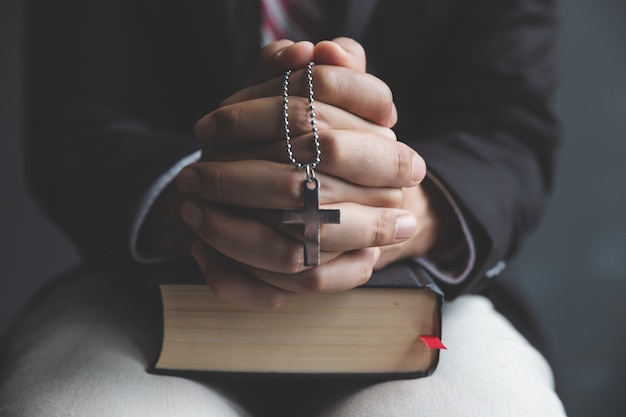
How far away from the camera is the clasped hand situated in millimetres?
459

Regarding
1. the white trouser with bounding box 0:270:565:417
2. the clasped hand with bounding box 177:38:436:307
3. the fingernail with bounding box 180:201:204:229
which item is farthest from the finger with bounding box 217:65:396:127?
the white trouser with bounding box 0:270:565:417

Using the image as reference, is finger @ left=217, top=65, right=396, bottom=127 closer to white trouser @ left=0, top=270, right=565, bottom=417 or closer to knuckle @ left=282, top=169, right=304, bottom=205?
knuckle @ left=282, top=169, right=304, bottom=205

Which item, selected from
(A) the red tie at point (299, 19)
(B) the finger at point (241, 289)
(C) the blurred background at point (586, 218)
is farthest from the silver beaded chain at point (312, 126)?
(C) the blurred background at point (586, 218)

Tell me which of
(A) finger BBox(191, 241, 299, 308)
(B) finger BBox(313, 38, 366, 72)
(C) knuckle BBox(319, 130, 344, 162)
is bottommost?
(A) finger BBox(191, 241, 299, 308)

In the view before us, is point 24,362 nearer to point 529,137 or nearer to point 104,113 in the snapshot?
point 104,113

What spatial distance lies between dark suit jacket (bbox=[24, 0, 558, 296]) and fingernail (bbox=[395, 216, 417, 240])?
0.16 m

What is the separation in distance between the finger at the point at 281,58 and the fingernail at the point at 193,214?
13cm

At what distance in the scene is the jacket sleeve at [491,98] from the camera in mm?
657

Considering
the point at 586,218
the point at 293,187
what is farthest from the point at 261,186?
the point at 586,218

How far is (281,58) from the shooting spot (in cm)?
50

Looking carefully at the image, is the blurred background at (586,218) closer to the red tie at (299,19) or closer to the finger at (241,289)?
the red tie at (299,19)

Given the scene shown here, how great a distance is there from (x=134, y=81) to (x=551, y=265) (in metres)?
0.84

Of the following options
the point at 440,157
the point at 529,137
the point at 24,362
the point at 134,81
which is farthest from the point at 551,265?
the point at 24,362

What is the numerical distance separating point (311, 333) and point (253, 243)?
10cm
